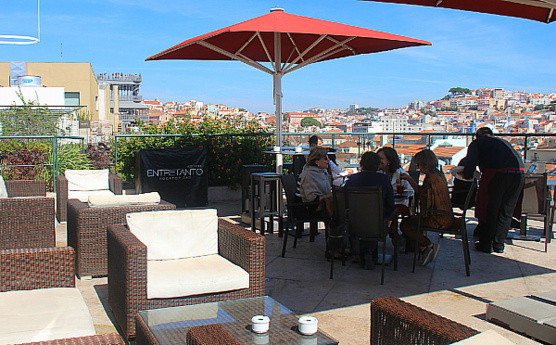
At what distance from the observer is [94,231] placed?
178 inches

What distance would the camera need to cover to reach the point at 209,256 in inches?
152

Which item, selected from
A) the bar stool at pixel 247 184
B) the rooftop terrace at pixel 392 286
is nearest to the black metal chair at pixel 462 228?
the rooftop terrace at pixel 392 286

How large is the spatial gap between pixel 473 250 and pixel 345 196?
6.21ft

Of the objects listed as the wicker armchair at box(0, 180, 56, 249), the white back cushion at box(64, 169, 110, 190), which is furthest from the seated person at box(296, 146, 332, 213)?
the white back cushion at box(64, 169, 110, 190)

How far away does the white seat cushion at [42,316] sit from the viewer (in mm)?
2307

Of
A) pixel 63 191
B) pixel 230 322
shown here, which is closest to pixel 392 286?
pixel 230 322

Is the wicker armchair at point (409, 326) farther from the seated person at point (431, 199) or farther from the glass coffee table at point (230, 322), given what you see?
the seated person at point (431, 199)

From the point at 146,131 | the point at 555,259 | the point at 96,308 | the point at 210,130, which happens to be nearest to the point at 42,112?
the point at 146,131

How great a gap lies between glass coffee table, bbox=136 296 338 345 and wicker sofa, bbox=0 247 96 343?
0.28 meters

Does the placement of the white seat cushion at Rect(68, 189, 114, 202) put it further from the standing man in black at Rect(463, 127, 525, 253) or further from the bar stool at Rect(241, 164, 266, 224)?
the standing man in black at Rect(463, 127, 525, 253)

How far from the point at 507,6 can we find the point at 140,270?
310 centimetres

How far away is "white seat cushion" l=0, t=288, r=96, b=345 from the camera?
7.57ft

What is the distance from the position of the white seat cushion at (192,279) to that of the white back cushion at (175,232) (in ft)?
0.71

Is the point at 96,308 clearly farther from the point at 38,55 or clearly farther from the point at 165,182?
the point at 38,55
